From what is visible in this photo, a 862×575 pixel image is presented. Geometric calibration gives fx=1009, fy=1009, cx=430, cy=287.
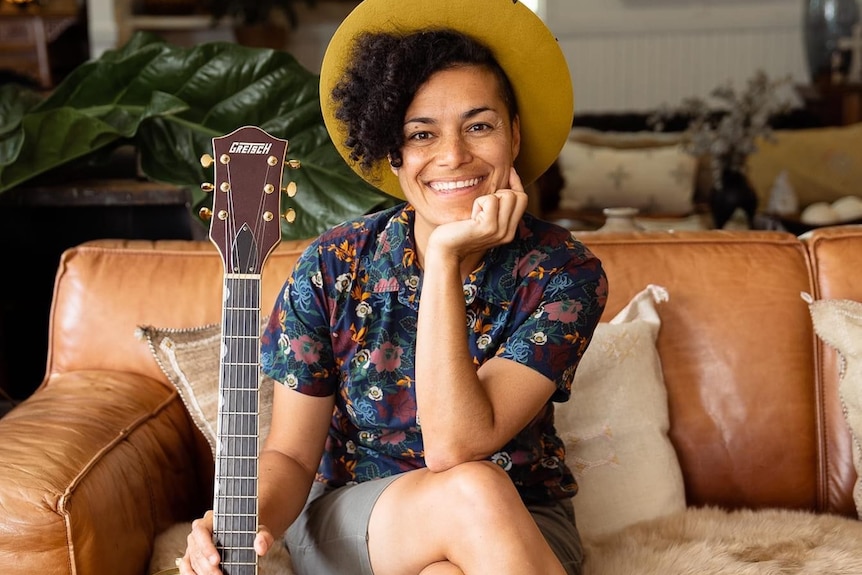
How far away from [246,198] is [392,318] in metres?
0.29

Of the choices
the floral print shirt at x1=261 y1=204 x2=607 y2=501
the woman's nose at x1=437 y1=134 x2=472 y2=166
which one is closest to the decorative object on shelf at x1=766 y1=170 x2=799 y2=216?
the floral print shirt at x1=261 y1=204 x2=607 y2=501

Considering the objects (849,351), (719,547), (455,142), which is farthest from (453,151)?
(849,351)

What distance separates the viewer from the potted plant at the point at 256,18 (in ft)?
16.4

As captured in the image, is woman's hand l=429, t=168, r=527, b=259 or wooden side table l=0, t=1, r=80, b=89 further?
wooden side table l=0, t=1, r=80, b=89

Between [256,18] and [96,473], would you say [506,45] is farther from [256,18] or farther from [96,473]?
[256,18]

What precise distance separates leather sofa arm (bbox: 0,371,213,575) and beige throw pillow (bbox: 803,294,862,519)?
114 centimetres

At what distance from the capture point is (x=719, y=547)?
155 centimetres

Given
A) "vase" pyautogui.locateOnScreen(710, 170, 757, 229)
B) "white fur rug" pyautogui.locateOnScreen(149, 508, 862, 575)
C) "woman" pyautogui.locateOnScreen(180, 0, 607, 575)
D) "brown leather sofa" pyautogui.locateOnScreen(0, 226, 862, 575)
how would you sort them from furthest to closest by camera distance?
"vase" pyautogui.locateOnScreen(710, 170, 757, 229) < "brown leather sofa" pyautogui.locateOnScreen(0, 226, 862, 575) < "white fur rug" pyautogui.locateOnScreen(149, 508, 862, 575) < "woman" pyautogui.locateOnScreen(180, 0, 607, 575)

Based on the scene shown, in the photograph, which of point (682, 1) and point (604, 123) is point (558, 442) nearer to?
point (604, 123)

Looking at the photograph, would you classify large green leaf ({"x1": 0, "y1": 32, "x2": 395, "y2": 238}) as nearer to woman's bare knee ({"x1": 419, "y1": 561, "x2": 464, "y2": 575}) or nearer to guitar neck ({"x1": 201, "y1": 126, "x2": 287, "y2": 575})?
guitar neck ({"x1": 201, "y1": 126, "x2": 287, "y2": 575})

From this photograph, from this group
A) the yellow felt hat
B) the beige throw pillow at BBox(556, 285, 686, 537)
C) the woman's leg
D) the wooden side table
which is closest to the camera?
the woman's leg

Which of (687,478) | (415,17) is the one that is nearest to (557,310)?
(415,17)

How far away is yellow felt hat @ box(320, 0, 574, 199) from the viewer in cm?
138

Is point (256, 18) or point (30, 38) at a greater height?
point (256, 18)
